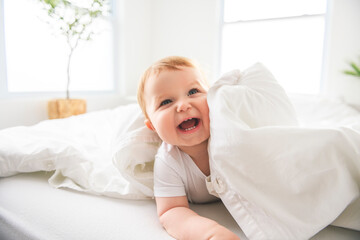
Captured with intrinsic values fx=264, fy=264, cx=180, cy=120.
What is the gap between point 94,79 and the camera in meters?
3.43

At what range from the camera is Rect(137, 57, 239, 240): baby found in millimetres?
778

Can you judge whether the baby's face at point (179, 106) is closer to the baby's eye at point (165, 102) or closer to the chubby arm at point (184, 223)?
the baby's eye at point (165, 102)

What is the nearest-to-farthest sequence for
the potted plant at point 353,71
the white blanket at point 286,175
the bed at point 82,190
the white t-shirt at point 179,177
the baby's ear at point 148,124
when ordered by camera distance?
the white blanket at point 286,175 < the bed at point 82,190 < the white t-shirt at point 179,177 < the baby's ear at point 148,124 < the potted plant at point 353,71

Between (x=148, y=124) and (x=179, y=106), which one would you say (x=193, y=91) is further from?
(x=148, y=124)

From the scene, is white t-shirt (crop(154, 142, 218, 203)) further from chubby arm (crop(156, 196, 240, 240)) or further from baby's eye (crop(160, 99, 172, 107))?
baby's eye (crop(160, 99, 172, 107))

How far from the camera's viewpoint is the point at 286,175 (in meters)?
0.59

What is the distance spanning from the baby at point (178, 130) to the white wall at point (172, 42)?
6.87 feet

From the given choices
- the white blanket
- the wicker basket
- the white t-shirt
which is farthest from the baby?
the wicker basket

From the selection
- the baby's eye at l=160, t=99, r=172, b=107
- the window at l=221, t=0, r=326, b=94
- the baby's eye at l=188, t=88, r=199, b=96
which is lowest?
the baby's eye at l=160, t=99, r=172, b=107

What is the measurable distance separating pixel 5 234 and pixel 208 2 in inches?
133

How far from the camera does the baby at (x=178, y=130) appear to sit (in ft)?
2.55

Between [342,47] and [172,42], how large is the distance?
214 centimetres

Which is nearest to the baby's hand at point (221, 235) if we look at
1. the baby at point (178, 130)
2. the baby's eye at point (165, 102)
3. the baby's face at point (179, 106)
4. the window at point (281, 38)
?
the baby at point (178, 130)

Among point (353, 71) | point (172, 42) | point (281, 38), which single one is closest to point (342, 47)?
point (353, 71)
